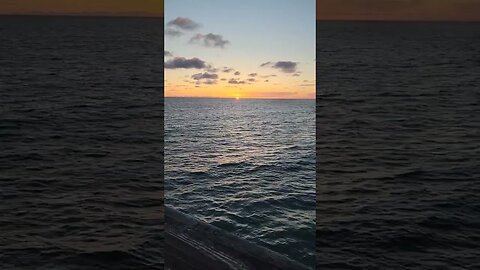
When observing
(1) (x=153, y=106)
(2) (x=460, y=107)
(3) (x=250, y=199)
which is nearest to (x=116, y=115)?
(1) (x=153, y=106)

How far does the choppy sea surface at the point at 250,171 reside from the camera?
1038 centimetres

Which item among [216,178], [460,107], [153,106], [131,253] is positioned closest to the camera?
[131,253]

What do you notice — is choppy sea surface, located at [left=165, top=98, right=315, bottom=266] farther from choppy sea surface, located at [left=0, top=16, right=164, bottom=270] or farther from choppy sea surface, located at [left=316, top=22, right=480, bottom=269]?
choppy sea surface, located at [left=0, top=16, right=164, bottom=270]

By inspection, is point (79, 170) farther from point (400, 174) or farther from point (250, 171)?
point (400, 174)

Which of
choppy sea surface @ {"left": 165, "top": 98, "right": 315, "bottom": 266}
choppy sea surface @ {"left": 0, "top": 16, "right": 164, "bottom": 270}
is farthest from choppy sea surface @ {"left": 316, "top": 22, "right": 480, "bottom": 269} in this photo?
choppy sea surface @ {"left": 0, "top": 16, "right": 164, "bottom": 270}

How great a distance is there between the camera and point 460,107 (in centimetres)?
1723

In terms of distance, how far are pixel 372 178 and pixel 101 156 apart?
7244mm

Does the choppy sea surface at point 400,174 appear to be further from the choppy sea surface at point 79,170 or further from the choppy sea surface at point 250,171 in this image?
the choppy sea surface at point 79,170

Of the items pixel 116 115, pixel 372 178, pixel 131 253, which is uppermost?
pixel 116 115

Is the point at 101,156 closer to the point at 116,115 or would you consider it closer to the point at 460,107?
the point at 116,115

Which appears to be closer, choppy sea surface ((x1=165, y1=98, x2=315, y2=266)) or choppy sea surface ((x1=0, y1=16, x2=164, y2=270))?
choppy sea surface ((x1=0, y1=16, x2=164, y2=270))

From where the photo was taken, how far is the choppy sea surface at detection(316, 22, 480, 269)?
8.02 meters

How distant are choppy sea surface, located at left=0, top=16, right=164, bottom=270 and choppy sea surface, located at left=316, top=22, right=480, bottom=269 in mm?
3692

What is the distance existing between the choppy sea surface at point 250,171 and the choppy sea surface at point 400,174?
743mm
